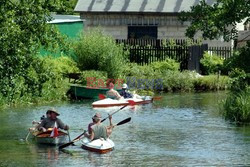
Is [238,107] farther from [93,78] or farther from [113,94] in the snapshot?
[93,78]

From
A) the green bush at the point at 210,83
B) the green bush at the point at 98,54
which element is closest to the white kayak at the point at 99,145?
the green bush at the point at 98,54

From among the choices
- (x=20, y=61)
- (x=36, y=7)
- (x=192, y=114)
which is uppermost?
(x=36, y=7)

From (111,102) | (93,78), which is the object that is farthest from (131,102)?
(93,78)

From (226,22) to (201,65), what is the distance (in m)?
19.6

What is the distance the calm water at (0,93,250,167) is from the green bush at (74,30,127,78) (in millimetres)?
5140

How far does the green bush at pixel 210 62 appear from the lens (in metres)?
48.4

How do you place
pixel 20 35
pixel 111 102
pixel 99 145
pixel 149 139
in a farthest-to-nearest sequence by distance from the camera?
pixel 111 102 → pixel 149 139 → pixel 20 35 → pixel 99 145

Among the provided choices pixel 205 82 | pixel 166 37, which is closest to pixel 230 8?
pixel 205 82

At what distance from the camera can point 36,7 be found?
2630cm

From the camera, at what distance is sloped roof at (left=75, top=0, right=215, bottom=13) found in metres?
54.1

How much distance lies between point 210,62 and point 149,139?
829 inches

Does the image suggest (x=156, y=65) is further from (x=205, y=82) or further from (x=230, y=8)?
(x=230, y=8)

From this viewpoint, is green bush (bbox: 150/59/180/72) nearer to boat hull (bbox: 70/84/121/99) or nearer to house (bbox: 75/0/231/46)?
house (bbox: 75/0/231/46)

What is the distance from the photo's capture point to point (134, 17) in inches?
2165
